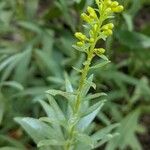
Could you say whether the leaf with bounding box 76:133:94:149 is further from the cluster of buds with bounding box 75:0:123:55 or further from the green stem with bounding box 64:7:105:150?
the cluster of buds with bounding box 75:0:123:55

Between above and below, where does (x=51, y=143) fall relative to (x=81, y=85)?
below

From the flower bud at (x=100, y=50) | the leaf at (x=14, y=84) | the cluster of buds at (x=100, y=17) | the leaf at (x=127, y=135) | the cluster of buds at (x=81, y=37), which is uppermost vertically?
the cluster of buds at (x=100, y=17)

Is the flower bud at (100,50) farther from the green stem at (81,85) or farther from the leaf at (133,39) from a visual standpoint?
the leaf at (133,39)

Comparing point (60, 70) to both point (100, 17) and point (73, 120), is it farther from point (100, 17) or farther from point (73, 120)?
Result: point (100, 17)

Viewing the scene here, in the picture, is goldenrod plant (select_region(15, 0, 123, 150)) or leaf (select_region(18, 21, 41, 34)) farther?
leaf (select_region(18, 21, 41, 34))

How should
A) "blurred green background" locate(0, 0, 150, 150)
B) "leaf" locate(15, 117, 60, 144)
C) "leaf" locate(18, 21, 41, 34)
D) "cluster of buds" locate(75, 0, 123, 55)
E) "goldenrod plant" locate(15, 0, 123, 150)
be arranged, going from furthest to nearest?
"leaf" locate(18, 21, 41, 34)
"blurred green background" locate(0, 0, 150, 150)
"leaf" locate(15, 117, 60, 144)
"goldenrod plant" locate(15, 0, 123, 150)
"cluster of buds" locate(75, 0, 123, 55)

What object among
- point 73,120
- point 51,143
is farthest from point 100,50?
point 51,143

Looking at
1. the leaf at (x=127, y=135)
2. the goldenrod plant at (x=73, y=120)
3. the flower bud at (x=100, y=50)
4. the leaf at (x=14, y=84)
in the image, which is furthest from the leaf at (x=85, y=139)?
the leaf at (x=127, y=135)

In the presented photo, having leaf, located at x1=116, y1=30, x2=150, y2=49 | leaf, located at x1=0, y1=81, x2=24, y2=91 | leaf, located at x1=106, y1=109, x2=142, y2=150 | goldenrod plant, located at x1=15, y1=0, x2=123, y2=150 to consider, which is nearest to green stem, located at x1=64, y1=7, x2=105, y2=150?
goldenrod plant, located at x1=15, y1=0, x2=123, y2=150

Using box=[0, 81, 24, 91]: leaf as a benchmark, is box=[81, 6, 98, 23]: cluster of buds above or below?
above
